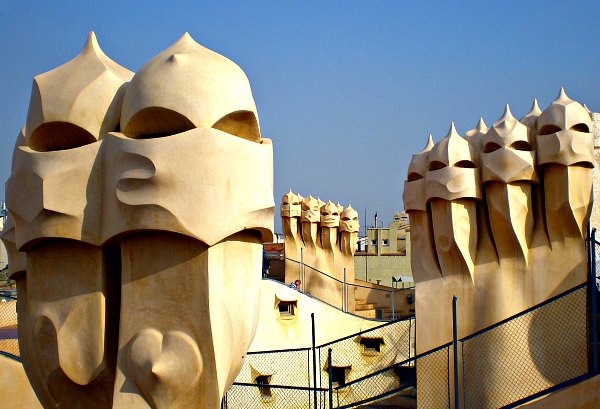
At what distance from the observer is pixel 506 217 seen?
1152 centimetres

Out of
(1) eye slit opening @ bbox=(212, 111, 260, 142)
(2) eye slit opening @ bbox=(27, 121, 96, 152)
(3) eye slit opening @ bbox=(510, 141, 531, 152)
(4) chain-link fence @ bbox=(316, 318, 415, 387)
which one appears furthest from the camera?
(4) chain-link fence @ bbox=(316, 318, 415, 387)

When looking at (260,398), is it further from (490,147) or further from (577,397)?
(577,397)

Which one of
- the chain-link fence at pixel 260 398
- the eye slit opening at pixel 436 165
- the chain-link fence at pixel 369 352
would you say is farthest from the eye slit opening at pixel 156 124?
the chain-link fence at pixel 369 352

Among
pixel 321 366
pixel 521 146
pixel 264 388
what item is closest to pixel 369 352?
pixel 321 366

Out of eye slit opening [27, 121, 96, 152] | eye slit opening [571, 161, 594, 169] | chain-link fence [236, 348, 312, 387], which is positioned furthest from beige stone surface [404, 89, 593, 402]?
eye slit opening [27, 121, 96, 152]

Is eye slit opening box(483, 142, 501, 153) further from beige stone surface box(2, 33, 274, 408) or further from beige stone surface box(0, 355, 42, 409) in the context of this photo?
beige stone surface box(0, 355, 42, 409)

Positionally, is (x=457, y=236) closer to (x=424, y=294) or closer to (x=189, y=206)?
(x=424, y=294)

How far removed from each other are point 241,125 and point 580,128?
247 inches

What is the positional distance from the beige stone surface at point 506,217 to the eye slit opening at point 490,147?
0.02 metres

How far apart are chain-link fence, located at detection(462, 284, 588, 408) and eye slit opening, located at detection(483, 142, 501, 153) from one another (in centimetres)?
239

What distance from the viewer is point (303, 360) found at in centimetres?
1727

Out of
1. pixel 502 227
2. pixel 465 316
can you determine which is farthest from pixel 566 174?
pixel 465 316

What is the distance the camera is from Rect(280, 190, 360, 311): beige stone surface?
22.6 metres

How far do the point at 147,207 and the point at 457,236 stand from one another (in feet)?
22.2
